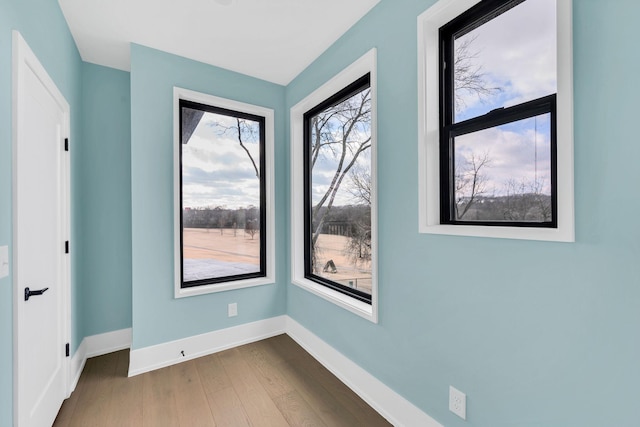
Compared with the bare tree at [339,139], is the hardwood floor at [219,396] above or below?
below

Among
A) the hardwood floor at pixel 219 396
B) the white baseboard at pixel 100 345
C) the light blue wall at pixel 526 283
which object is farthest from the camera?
the white baseboard at pixel 100 345

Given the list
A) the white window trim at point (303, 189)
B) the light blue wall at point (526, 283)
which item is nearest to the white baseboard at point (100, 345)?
the white window trim at point (303, 189)

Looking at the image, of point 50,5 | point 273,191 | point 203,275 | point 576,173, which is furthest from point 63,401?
point 576,173

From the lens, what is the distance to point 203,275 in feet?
9.39

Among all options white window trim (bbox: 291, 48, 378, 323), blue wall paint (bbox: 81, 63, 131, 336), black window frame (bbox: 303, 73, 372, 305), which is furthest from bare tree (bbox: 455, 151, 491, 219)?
blue wall paint (bbox: 81, 63, 131, 336)

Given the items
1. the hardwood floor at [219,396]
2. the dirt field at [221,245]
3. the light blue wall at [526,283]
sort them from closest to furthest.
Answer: the light blue wall at [526,283], the hardwood floor at [219,396], the dirt field at [221,245]

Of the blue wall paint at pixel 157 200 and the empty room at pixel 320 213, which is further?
the blue wall paint at pixel 157 200

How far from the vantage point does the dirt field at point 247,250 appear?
2447 millimetres

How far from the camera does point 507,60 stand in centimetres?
138

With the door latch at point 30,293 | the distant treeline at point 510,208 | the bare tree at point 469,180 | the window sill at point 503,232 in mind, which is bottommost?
the door latch at point 30,293

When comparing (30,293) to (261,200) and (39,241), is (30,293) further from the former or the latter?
(261,200)

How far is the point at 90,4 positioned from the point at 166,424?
286cm

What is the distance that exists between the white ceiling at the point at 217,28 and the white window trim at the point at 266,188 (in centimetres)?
36

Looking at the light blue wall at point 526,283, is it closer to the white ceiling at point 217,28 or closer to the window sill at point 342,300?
the window sill at point 342,300
